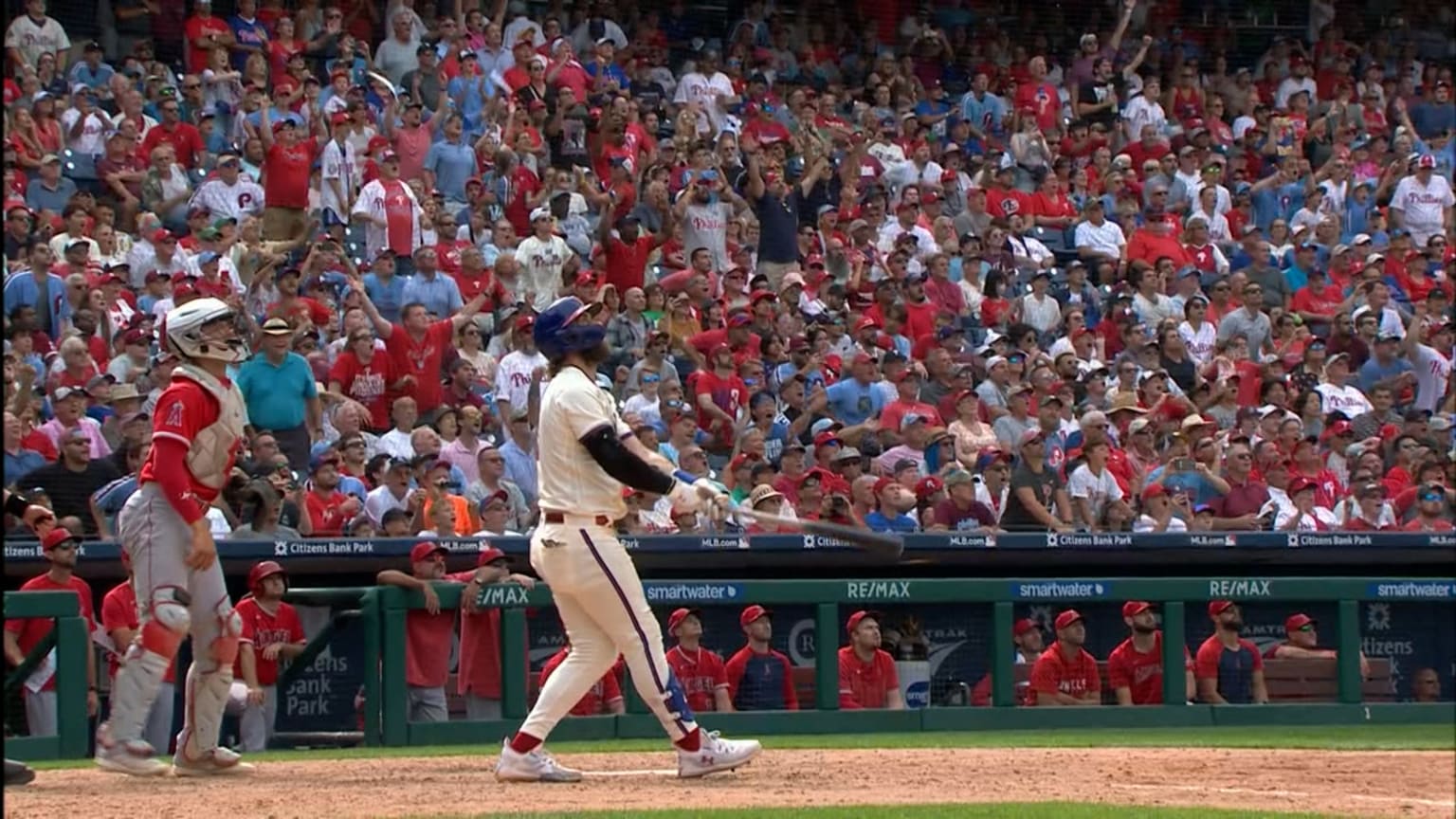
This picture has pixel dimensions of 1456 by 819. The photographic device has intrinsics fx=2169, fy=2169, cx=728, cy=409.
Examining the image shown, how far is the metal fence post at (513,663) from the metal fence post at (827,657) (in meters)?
1.59

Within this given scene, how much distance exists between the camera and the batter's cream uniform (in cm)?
763

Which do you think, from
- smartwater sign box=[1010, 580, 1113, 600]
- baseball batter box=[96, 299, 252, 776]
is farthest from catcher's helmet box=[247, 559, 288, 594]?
smartwater sign box=[1010, 580, 1113, 600]

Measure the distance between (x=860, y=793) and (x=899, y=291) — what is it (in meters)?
10.1

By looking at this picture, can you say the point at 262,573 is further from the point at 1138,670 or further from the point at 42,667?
the point at 1138,670

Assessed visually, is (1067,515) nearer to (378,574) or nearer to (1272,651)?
(1272,651)

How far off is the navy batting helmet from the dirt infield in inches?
61.3

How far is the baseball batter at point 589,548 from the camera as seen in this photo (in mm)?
7570

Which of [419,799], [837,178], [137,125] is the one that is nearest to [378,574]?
[419,799]

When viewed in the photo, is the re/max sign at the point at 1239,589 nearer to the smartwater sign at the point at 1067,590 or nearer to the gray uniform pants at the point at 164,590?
the smartwater sign at the point at 1067,590

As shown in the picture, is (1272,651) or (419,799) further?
(1272,651)

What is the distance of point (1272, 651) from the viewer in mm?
12438

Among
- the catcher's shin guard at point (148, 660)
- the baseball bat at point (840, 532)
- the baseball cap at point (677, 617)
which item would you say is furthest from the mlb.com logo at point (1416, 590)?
the catcher's shin guard at point (148, 660)

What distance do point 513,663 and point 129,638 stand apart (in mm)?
1895

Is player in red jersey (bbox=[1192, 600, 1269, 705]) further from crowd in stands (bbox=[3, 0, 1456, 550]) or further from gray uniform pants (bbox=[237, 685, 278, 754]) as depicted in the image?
gray uniform pants (bbox=[237, 685, 278, 754])
